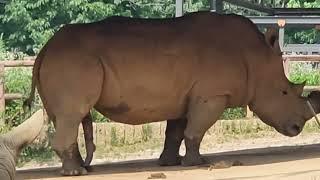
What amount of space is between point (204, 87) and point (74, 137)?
5.22ft

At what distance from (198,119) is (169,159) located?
35.3 inches

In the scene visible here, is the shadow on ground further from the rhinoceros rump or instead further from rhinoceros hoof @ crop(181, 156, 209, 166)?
the rhinoceros rump

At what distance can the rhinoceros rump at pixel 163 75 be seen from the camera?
8.63 metres

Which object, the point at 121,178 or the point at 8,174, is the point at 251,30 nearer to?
the point at 121,178

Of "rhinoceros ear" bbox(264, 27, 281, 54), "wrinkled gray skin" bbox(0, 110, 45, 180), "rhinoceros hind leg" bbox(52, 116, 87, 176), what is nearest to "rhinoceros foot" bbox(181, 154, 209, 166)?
"rhinoceros hind leg" bbox(52, 116, 87, 176)

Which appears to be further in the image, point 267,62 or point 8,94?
point 8,94

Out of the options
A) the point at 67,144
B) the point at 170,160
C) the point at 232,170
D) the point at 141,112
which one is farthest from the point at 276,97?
the point at 67,144

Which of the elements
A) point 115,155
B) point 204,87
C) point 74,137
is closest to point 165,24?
point 204,87

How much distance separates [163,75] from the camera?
891 cm

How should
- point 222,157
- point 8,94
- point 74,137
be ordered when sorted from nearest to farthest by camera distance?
point 74,137, point 222,157, point 8,94

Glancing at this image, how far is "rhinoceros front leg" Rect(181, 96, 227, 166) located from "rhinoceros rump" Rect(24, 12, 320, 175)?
0.01 m

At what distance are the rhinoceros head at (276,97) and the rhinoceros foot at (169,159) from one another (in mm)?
1109

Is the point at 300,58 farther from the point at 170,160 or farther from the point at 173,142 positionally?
the point at 170,160

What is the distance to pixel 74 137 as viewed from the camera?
28.2 feet
